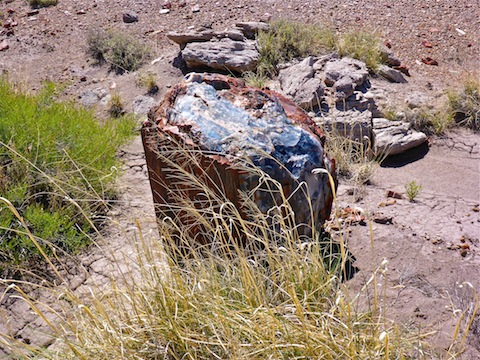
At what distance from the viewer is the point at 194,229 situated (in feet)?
10.9

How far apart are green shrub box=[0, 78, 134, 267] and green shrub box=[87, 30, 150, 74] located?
7.33ft

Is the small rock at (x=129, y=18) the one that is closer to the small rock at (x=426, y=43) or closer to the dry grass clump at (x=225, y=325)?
the small rock at (x=426, y=43)

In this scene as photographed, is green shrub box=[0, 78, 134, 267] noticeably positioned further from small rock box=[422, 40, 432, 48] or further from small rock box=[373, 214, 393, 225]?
small rock box=[422, 40, 432, 48]

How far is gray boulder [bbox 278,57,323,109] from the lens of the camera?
562 cm

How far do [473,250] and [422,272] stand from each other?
0.41m

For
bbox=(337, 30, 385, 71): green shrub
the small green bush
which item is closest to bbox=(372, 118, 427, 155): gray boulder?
bbox=(337, 30, 385, 71): green shrub

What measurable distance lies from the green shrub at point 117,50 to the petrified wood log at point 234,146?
4.24m

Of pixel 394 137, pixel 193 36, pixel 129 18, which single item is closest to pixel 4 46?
pixel 129 18

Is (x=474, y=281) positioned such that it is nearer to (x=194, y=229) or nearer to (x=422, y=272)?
(x=422, y=272)

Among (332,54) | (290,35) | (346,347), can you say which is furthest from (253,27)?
(346,347)

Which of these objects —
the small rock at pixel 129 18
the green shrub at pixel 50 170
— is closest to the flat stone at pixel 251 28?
the small rock at pixel 129 18

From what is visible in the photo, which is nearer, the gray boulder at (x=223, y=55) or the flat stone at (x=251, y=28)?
the gray boulder at (x=223, y=55)

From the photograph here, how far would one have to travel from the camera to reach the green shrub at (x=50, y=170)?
12.2ft

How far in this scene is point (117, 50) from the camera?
25.3 feet
